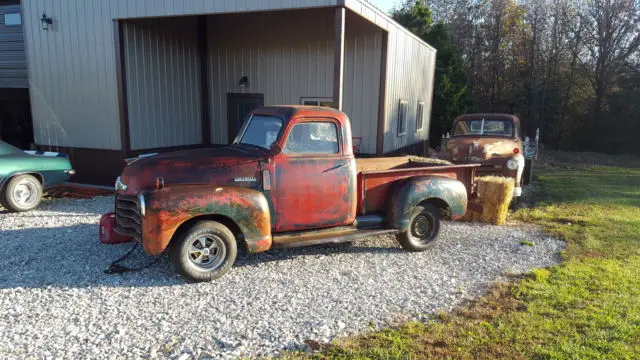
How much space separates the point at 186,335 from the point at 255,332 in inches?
23.0

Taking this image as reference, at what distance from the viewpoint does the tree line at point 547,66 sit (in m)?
23.5

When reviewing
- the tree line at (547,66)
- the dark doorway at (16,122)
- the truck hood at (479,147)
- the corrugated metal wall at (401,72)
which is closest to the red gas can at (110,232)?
the corrugated metal wall at (401,72)

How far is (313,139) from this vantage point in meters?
5.63

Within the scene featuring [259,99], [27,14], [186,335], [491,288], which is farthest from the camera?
[259,99]

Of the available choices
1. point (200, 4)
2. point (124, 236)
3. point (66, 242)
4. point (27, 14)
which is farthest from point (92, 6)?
point (124, 236)

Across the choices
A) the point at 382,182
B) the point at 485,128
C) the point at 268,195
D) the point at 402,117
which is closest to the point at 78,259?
the point at 268,195

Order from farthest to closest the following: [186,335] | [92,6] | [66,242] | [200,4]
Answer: [92,6]
[200,4]
[66,242]
[186,335]

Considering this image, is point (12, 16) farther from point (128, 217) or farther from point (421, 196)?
point (421, 196)

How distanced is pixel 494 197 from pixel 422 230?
85.9 inches

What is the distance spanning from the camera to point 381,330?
4102mm

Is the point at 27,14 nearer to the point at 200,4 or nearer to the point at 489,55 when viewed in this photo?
the point at 200,4

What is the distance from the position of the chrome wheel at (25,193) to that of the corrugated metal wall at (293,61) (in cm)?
538

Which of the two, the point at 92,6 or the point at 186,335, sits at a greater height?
the point at 92,6

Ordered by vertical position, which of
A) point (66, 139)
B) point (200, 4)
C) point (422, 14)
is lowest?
point (66, 139)
